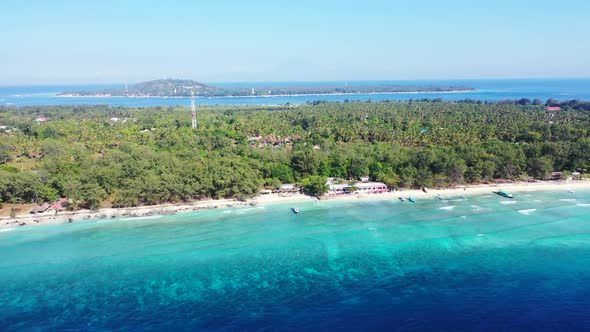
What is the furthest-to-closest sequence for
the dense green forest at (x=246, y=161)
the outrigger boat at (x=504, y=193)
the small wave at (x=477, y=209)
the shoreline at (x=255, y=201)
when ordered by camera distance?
the outrigger boat at (x=504, y=193)
the dense green forest at (x=246, y=161)
the small wave at (x=477, y=209)
the shoreline at (x=255, y=201)

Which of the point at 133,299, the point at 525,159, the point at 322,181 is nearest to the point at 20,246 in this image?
the point at 133,299

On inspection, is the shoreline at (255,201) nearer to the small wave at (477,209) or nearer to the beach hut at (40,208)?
the beach hut at (40,208)

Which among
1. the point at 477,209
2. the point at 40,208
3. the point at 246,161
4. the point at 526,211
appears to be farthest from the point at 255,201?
the point at 526,211

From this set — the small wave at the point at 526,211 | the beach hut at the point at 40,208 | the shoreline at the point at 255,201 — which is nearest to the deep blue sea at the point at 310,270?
the small wave at the point at 526,211

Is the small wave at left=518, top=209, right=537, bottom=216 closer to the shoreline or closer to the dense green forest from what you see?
the shoreline

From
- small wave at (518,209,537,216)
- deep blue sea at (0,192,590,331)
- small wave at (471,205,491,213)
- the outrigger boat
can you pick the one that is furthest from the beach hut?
the outrigger boat

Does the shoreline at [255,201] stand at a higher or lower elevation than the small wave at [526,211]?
higher

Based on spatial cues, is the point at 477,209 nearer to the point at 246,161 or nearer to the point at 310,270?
the point at 310,270
